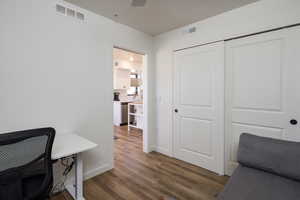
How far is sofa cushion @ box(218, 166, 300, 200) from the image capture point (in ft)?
4.03

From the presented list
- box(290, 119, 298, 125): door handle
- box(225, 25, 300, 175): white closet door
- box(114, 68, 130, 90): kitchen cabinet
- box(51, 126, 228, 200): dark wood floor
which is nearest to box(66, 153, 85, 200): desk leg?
box(51, 126, 228, 200): dark wood floor

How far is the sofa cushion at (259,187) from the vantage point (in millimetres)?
1228

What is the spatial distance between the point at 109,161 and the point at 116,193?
25.1 inches

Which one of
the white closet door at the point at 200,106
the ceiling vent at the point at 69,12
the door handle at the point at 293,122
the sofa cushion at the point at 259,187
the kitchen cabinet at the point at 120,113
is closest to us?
the sofa cushion at the point at 259,187

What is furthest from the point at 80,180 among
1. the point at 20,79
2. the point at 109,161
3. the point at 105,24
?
the point at 105,24

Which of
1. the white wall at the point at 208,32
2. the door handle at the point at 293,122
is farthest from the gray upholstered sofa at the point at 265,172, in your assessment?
the white wall at the point at 208,32

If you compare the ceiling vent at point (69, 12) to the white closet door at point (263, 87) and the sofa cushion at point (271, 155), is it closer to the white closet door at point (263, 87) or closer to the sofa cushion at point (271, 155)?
the white closet door at point (263, 87)

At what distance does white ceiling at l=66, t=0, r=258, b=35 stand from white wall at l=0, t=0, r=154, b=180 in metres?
0.18

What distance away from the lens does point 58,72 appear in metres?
1.92

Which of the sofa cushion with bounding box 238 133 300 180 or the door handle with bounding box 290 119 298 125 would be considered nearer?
the sofa cushion with bounding box 238 133 300 180

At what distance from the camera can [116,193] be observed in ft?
6.30

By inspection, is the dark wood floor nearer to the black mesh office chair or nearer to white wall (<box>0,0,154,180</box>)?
white wall (<box>0,0,154,180</box>)

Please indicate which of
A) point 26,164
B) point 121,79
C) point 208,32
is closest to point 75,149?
point 26,164

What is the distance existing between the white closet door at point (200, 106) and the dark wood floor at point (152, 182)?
25cm
